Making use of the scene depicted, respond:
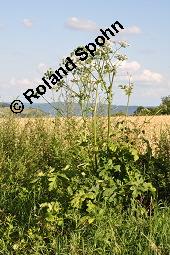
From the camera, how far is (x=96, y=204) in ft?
19.4

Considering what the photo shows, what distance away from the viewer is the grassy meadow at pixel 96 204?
5.37 metres

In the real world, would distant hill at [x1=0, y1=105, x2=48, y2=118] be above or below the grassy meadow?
above

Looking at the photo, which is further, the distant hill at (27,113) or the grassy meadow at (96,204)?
the distant hill at (27,113)

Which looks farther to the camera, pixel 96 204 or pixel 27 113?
pixel 27 113

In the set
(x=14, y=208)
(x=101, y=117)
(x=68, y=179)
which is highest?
(x=101, y=117)

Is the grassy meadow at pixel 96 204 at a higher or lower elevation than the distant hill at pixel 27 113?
lower

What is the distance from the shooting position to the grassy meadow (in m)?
5.37

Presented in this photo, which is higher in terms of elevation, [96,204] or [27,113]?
[27,113]

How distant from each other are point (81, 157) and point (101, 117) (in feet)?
9.24

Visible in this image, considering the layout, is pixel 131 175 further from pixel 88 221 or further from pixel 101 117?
pixel 101 117

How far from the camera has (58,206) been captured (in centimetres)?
575

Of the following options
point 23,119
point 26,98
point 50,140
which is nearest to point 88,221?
point 50,140

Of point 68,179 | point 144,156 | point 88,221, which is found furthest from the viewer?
point 144,156

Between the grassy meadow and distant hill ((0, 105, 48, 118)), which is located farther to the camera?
distant hill ((0, 105, 48, 118))
